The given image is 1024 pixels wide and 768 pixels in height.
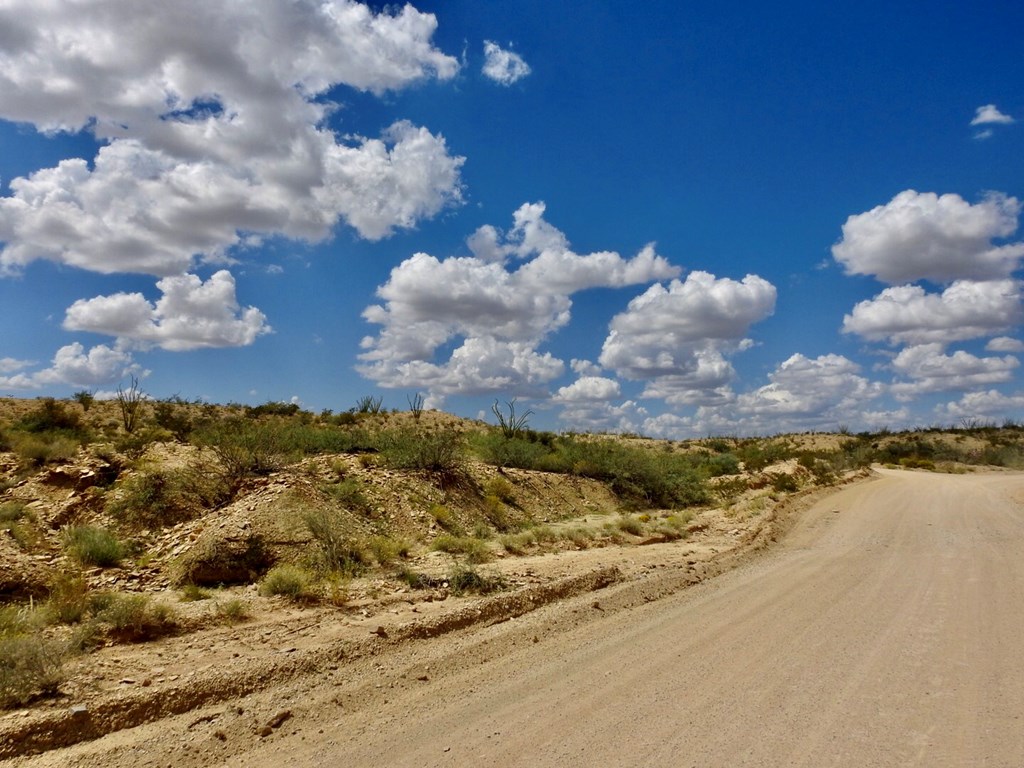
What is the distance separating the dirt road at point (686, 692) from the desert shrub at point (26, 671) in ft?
3.97

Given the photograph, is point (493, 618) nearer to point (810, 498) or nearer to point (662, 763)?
point (662, 763)

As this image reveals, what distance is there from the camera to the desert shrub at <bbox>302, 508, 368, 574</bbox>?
12602 millimetres

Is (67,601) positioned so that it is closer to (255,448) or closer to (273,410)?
(255,448)

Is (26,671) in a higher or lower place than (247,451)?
lower

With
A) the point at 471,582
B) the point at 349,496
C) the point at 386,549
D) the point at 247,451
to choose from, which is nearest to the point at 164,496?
the point at 247,451

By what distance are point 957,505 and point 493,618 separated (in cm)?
1985

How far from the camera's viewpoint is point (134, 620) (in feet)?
29.1

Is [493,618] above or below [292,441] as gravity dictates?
below

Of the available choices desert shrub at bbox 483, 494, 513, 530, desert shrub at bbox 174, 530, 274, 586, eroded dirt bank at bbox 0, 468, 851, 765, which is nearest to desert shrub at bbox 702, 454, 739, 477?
desert shrub at bbox 483, 494, 513, 530

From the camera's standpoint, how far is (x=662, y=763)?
5.30 meters

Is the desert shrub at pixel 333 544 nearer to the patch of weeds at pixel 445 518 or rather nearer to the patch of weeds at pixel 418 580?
the patch of weeds at pixel 418 580

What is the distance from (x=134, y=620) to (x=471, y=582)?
5.09 metres

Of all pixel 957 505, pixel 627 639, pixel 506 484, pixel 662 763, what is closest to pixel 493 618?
pixel 627 639

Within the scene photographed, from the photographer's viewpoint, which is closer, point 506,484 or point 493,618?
point 493,618
